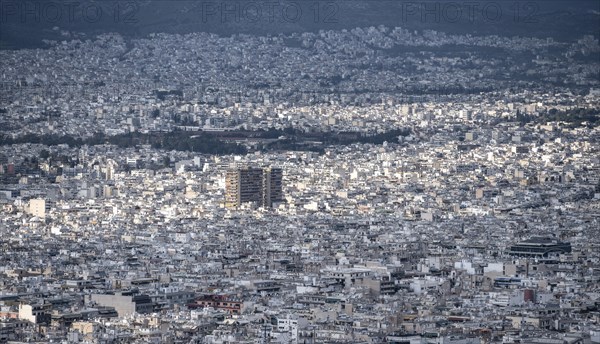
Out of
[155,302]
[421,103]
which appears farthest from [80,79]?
[155,302]

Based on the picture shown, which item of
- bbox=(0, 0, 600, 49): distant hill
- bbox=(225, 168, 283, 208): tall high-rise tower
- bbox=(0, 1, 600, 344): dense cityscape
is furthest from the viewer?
bbox=(0, 0, 600, 49): distant hill

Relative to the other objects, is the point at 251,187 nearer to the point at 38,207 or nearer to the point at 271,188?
the point at 271,188

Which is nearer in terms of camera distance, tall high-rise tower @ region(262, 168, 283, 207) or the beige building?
the beige building

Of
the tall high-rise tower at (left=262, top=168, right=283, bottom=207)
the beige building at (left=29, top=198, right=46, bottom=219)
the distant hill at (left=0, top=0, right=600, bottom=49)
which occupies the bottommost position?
the beige building at (left=29, top=198, right=46, bottom=219)

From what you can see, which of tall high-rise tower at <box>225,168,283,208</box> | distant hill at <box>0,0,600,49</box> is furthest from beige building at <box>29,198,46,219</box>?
distant hill at <box>0,0,600,49</box>

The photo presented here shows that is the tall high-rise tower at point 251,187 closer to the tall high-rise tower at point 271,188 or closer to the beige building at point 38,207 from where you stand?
the tall high-rise tower at point 271,188

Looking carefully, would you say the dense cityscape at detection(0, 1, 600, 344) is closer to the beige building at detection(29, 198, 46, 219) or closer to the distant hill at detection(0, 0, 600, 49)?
the beige building at detection(29, 198, 46, 219)
